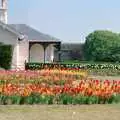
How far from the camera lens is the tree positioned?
8136cm

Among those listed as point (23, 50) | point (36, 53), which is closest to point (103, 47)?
point (36, 53)

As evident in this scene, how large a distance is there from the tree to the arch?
21.9 m

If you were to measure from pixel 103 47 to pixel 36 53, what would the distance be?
2673cm

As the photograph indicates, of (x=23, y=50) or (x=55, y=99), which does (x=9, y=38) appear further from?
(x=55, y=99)

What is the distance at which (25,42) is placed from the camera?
182 ft

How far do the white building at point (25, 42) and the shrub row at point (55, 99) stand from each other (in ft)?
95.5

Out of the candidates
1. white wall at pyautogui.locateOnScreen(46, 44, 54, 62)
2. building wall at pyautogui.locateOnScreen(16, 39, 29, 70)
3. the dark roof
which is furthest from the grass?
white wall at pyautogui.locateOnScreen(46, 44, 54, 62)

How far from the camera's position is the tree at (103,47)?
81356 millimetres

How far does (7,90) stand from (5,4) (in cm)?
4355

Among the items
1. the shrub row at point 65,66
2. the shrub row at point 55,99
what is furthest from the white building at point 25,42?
the shrub row at point 55,99

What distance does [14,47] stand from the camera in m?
48.0

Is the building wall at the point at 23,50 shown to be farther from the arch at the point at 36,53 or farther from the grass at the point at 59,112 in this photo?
the grass at the point at 59,112

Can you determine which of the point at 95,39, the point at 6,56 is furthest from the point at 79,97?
the point at 95,39

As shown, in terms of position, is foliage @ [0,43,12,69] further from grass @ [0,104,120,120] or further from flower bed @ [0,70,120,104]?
grass @ [0,104,120,120]
